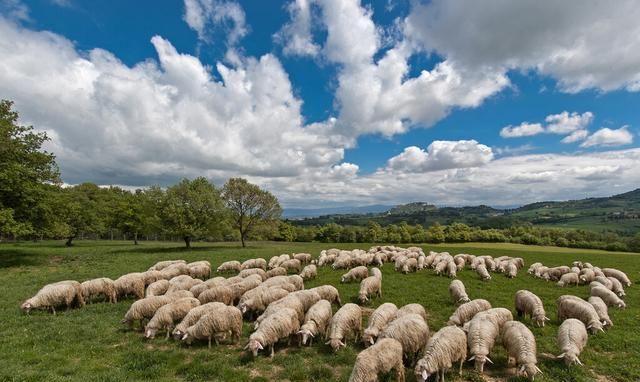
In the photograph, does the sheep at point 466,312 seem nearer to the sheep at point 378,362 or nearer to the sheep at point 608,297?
the sheep at point 378,362

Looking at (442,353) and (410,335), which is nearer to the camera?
(442,353)

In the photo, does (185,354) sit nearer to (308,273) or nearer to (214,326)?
(214,326)

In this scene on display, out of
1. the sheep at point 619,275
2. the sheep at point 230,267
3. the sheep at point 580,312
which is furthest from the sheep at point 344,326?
the sheep at point 619,275

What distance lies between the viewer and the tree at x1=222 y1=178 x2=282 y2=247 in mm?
50250

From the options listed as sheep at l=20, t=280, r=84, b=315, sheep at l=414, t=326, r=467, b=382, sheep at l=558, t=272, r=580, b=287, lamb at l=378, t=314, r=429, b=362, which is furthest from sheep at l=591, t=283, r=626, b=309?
sheep at l=20, t=280, r=84, b=315

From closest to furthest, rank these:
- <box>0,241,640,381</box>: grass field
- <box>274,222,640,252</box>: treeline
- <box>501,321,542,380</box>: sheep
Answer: <box>501,321,542,380</box>: sheep < <box>0,241,640,381</box>: grass field < <box>274,222,640,252</box>: treeline

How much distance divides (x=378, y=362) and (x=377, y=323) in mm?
2854

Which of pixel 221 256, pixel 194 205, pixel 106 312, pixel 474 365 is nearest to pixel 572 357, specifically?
pixel 474 365

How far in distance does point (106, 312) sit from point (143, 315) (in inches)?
137

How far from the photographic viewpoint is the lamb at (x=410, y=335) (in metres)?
9.45

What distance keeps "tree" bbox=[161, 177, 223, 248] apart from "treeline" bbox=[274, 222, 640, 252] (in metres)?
15.1

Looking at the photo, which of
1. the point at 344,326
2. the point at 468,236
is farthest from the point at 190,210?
the point at 468,236

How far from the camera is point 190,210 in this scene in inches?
1772

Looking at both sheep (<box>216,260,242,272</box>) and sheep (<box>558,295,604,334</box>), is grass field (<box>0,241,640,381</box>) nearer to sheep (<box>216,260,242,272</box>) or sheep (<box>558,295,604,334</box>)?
sheep (<box>558,295,604,334</box>)
